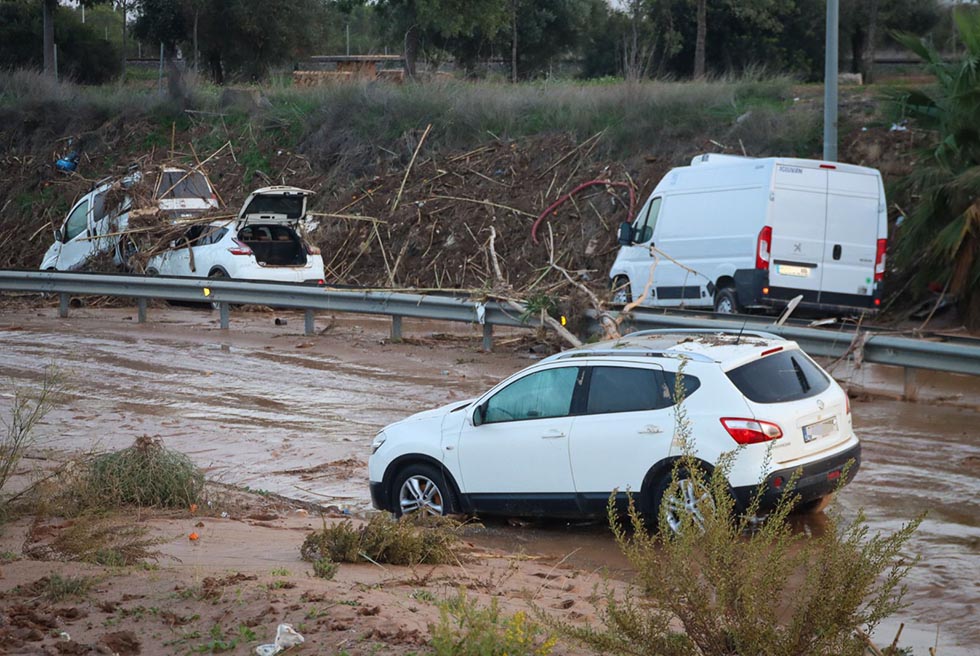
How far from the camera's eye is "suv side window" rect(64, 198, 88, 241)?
25938 millimetres

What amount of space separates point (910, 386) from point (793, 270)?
3735mm

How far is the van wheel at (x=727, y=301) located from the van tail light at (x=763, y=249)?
2.34 ft

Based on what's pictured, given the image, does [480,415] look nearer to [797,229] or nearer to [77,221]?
[797,229]

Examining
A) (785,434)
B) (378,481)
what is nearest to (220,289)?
(378,481)

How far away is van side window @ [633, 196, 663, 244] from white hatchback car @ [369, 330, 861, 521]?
31.4ft

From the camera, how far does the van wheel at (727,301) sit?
59.4 feet

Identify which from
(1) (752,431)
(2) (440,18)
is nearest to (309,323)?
(1) (752,431)

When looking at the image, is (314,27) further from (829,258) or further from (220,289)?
(829,258)

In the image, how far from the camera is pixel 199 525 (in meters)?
9.12

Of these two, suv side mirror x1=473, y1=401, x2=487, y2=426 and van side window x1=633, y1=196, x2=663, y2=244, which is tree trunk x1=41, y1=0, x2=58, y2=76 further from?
suv side mirror x1=473, y1=401, x2=487, y2=426

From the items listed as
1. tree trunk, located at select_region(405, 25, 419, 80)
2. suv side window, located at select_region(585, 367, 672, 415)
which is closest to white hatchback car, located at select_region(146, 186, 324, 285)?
suv side window, located at select_region(585, 367, 672, 415)

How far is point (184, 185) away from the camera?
27141 millimetres

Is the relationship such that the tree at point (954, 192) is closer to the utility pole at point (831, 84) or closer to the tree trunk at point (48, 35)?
the utility pole at point (831, 84)

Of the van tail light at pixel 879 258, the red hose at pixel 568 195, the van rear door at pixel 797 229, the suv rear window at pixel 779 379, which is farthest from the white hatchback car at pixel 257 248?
the suv rear window at pixel 779 379
